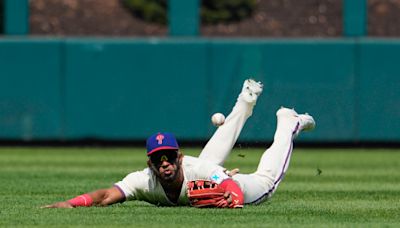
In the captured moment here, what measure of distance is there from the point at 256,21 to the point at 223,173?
15894 millimetres

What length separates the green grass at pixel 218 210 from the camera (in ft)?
26.8

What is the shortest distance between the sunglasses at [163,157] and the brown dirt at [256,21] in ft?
50.6

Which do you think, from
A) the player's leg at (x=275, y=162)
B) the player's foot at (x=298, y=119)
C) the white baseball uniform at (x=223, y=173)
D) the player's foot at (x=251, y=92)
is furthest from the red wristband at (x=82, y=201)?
the player's foot at (x=298, y=119)

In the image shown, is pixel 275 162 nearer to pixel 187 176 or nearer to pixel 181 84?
pixel 187 176

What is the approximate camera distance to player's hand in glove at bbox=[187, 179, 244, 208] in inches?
347

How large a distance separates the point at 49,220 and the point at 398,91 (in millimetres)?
10407

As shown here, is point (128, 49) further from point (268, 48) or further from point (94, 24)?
point (94, 24)

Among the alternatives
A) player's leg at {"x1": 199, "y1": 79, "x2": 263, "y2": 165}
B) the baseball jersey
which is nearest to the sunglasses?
the baseball jersey

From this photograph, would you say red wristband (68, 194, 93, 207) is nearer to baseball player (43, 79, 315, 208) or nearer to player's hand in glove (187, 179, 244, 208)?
baseball player (43, 79, 315, 208)

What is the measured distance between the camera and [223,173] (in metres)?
8.89

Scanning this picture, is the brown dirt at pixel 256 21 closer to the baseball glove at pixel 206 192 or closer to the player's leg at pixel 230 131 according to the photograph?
the player's leg at pixel 230 131

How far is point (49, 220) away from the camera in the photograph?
815cm

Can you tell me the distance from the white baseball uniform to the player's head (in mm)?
227

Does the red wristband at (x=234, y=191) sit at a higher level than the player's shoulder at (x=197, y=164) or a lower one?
lower
